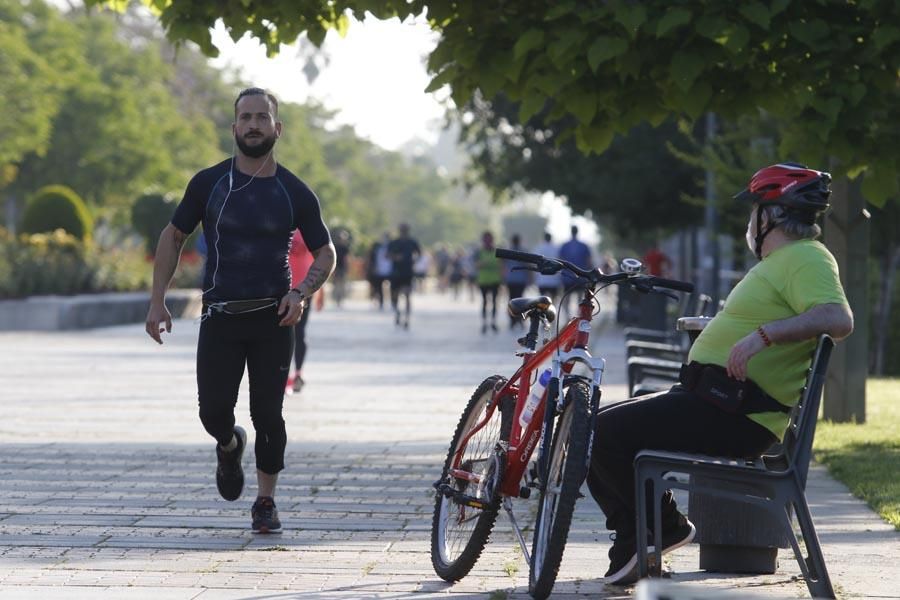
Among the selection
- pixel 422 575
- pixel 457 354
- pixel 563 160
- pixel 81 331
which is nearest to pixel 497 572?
pixel 422 575

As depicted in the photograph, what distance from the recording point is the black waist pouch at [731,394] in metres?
6.08

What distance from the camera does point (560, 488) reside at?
582 cm

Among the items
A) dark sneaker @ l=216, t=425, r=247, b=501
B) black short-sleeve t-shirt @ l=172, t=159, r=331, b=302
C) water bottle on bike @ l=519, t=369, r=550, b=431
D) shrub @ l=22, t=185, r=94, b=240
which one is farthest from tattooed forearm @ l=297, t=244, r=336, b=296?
shrub @ l=22, t=185, r=94, b=240

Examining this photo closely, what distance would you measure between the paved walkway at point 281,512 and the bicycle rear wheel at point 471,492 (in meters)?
0.11

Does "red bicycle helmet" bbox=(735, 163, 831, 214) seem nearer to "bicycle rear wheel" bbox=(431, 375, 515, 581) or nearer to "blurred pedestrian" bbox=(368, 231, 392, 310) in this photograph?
"bicycle rear wheel" bbox=(431, 375, 515, 581)

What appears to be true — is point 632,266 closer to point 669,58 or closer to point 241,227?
point 241,227

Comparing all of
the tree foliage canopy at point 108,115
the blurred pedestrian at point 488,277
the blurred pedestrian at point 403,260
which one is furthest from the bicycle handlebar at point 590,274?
the tree foliage canopy at point 108,115

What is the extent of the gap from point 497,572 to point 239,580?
972mm

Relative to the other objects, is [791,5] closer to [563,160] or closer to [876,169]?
[876,169]

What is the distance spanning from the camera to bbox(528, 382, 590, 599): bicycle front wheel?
5781 millimetres

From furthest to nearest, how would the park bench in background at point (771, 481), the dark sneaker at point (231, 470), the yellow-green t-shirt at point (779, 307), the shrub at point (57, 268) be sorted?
the shrub at point (57, 268) → the dark sneaker at point (231, 470) → the yellow-green t-shirt at point (779, 307) → the park bench in background at point (771, 481)

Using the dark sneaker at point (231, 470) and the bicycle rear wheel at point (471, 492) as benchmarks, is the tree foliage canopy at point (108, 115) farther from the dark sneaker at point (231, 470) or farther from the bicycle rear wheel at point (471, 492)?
the bicycle rear wheel at point (471, 492)

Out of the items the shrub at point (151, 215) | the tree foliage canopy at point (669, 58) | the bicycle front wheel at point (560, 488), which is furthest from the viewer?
the shrub at point (151, 215)

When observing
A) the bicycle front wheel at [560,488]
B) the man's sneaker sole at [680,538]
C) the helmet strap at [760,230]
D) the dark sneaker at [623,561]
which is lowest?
the dark sneaker at [623,561]
